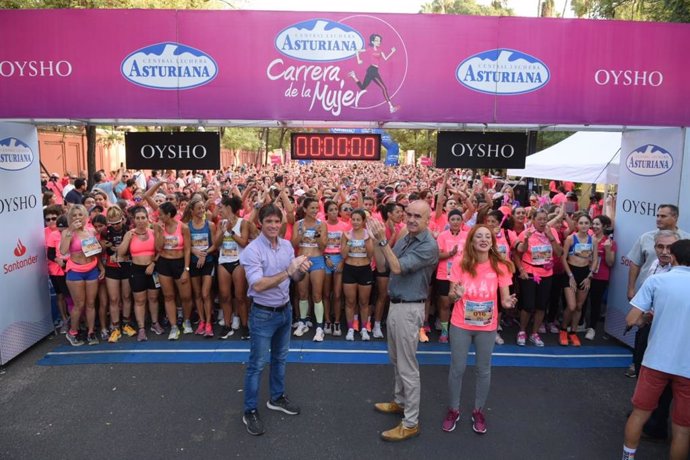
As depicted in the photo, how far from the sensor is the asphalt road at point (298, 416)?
13.9 ft

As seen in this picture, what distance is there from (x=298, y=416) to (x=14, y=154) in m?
5.00

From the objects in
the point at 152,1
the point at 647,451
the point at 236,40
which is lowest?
the point at 647,451

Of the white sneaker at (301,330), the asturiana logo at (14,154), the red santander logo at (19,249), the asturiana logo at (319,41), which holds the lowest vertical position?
the white sneaker at (301,330)

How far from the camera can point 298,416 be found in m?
4.76

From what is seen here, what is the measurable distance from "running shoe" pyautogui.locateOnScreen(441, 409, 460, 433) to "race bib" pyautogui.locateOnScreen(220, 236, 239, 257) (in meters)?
3.64

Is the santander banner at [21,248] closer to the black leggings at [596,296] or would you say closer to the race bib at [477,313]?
the race bib at [477,313]

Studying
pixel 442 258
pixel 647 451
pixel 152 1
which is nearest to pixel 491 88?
pixel 442 258

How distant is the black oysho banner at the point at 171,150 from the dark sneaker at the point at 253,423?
128 inches

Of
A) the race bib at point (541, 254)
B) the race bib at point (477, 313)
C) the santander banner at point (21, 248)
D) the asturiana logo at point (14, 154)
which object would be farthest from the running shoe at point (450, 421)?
the asturiana logo at point (14, 154)

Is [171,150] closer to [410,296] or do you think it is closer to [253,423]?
[253,423]

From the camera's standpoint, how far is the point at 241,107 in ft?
19.1

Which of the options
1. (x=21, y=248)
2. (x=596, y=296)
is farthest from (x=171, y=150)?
(x=596, y=296)

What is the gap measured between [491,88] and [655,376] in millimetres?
3643

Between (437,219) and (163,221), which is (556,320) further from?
(163,221)
